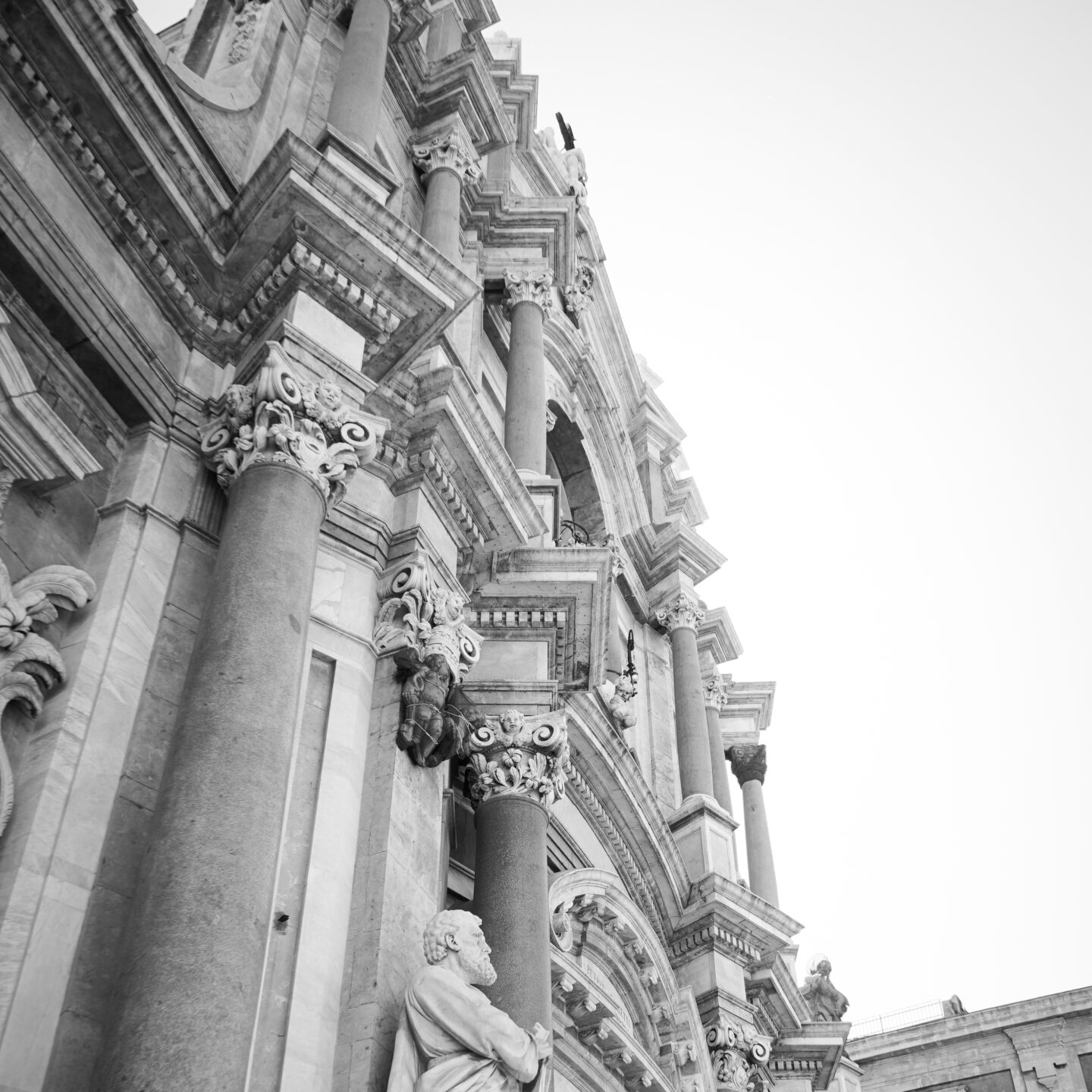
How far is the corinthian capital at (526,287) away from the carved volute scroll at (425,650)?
7.58 metres

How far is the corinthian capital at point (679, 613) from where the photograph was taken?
66.0 ft

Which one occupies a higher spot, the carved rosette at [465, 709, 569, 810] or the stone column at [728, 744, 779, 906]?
the stone column at [728, 744, 779, 906]

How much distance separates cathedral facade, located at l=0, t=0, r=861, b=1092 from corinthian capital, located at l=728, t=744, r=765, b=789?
8.68m

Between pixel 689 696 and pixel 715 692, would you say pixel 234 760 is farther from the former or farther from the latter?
pixel 715 692

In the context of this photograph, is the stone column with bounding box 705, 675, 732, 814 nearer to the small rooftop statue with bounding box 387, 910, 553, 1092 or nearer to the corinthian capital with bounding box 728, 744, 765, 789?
the corinthian capital with bounding box 728, 744, 765, 789

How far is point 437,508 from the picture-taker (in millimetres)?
10148

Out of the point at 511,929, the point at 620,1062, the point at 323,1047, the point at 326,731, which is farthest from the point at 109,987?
the point at 620,1062

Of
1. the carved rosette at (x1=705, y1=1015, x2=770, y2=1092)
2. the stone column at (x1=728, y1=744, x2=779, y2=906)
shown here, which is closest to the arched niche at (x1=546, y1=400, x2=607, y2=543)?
the stone column at (x1=728, y1=744, x2=779, y2=906)

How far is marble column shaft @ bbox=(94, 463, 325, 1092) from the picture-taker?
5645mm

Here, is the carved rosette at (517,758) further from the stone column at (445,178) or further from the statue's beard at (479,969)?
the stone column at (445,178)

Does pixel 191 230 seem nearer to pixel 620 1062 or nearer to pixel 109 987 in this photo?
pixel 109 987

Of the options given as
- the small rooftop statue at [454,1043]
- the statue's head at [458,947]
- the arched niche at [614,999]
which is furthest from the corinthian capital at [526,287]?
the small rooftop statue at [454,1043]

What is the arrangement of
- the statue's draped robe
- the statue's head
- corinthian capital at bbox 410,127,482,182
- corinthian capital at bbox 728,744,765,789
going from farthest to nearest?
corinthian capital at bbox 728,744,765,789
corinthian capital at bbox 410,127,482,182
the statue's head
the statue's draped robe

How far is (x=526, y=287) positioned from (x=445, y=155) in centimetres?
203
